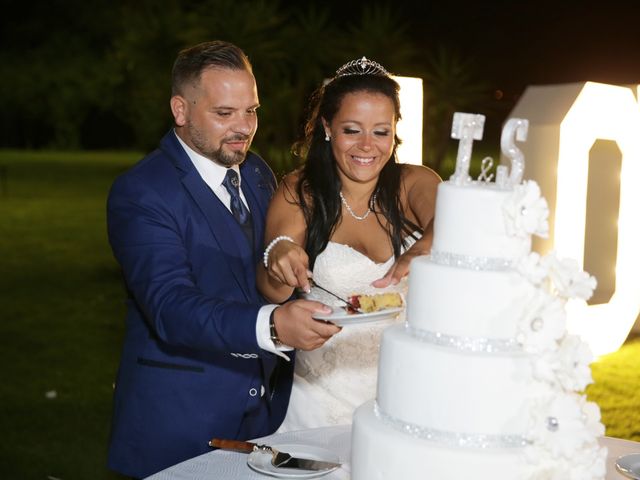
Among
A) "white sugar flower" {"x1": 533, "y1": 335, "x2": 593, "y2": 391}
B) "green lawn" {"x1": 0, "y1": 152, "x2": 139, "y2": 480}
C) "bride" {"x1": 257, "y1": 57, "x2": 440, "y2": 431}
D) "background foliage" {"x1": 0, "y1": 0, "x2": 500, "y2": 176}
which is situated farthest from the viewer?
"background foliage" {"x1": 0, "y1": 0, "x2": 500, "y2": 176}

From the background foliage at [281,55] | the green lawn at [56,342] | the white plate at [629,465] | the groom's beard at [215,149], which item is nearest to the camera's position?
the white plate at [629,465]

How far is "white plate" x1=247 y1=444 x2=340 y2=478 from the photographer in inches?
98.5

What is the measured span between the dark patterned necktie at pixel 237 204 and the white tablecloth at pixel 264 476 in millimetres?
830

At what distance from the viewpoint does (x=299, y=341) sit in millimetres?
2588

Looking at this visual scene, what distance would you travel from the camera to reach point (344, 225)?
151 inches

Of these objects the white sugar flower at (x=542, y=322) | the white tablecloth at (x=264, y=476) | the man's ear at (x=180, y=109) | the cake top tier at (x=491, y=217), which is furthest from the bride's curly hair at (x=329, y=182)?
the white sugar flower at (x=542, y=322)

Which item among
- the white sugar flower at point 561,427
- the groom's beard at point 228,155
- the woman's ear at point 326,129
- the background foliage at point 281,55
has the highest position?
the background foliage at point 281,55

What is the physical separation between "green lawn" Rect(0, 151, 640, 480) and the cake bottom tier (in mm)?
4045

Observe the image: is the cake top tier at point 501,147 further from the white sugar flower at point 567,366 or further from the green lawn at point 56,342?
the green lawn at point 56,342

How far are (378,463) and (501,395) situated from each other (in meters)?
0.35

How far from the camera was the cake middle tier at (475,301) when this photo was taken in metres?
2.04

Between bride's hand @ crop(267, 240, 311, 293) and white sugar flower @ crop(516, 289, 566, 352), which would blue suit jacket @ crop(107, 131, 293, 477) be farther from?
white sugar flower @ crop(516, 289, 566, 352)

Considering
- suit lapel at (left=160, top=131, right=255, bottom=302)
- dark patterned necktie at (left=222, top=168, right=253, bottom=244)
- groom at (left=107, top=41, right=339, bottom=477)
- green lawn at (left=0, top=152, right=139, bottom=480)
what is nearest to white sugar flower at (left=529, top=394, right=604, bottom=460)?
groom at (left=107, top=41, right=339, bottom=477)

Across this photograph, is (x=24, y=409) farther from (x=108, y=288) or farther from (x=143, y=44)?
(x=143, y=44)
